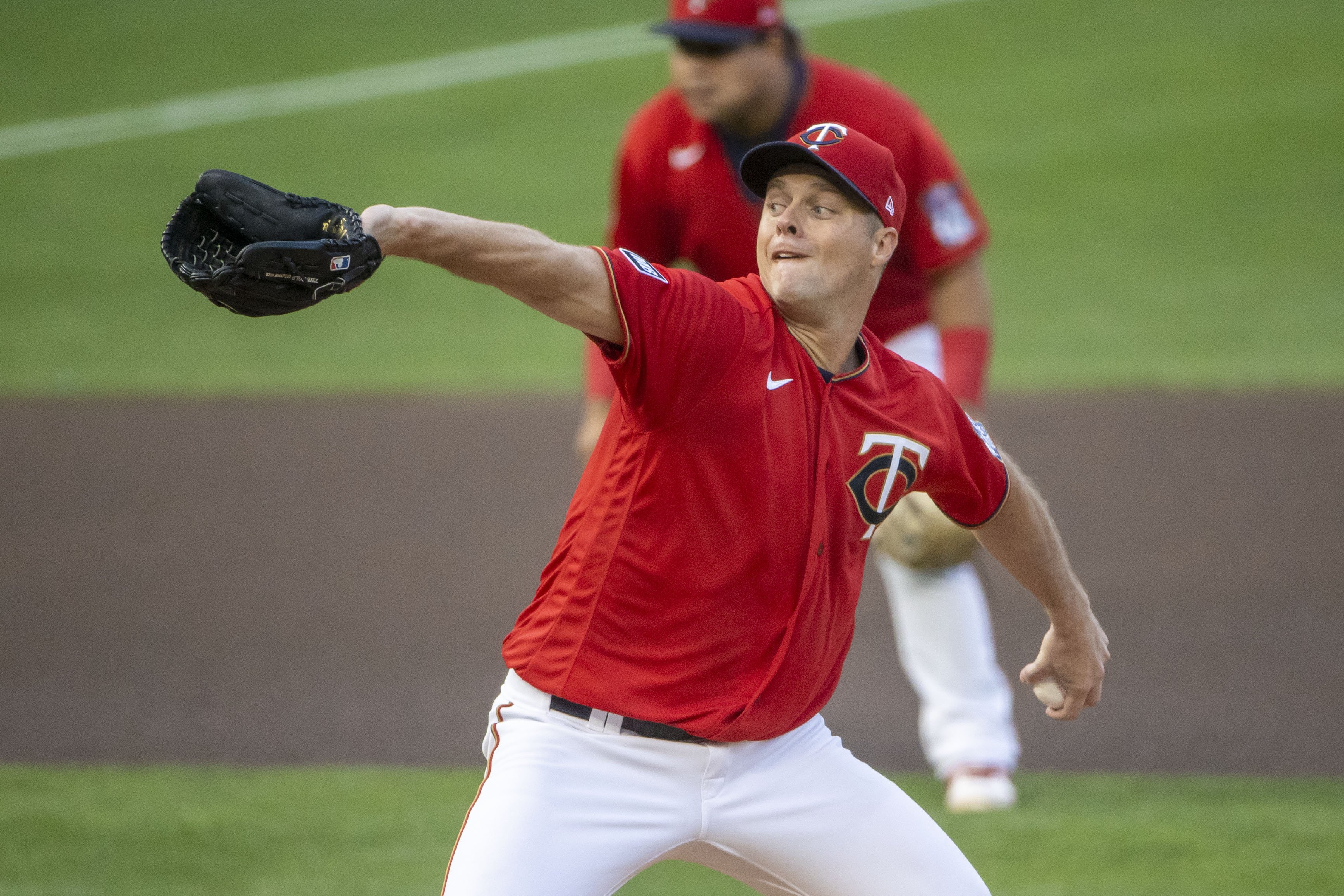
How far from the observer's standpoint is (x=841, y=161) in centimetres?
302

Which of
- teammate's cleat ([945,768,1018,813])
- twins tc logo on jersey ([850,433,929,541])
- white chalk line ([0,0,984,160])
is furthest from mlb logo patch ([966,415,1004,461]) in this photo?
white chalk line ([0,0,984,160])

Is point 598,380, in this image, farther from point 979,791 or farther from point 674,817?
point 674,817

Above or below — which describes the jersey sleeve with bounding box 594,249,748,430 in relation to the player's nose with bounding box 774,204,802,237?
below

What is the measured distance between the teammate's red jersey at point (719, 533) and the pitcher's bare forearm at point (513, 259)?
0.43ft

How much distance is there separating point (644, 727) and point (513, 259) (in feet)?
3.17

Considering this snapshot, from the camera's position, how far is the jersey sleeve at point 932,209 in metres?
5.15

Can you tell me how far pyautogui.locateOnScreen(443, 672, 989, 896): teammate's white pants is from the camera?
2.87 metres

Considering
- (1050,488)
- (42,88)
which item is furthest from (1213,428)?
(42,88)

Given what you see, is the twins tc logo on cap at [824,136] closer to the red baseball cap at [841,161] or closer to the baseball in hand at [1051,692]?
the red baseball cap at [841,161]

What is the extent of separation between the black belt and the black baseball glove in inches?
39.0

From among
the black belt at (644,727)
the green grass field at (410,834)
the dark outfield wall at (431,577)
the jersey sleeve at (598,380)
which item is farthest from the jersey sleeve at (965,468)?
the dark outfield wall at (431,577)

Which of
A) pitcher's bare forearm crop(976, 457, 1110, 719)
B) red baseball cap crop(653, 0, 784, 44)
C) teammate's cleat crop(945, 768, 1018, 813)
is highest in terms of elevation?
red baseball cap crop(653, 0, 784, 44)

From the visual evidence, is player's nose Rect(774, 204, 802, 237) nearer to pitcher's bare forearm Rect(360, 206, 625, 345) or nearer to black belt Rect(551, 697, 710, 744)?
pitcher's bare forearm Rect(360, 206, 625, 345)

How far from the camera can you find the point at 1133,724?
228 inches
